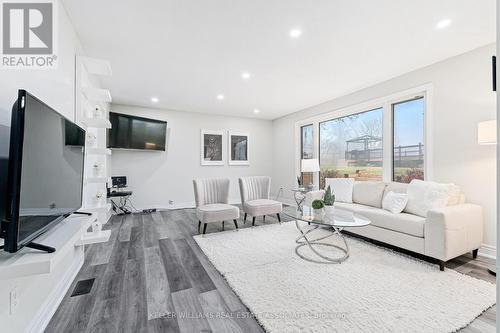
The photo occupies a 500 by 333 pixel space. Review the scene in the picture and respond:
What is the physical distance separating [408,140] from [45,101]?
4.65 meters

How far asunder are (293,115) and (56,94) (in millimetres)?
5218

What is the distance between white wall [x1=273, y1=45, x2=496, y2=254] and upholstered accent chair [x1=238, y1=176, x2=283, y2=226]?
252cm

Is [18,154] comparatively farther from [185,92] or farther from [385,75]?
[385,75]

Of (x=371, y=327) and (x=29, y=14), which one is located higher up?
(x=29, y=14)

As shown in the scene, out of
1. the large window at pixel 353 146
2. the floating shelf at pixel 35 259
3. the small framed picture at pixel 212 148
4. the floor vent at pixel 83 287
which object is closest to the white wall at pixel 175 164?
the small framed picture at pixel 212 148

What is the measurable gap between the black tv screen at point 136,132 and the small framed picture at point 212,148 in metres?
1.08

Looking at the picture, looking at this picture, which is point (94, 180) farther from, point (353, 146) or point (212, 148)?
point (353, 146)

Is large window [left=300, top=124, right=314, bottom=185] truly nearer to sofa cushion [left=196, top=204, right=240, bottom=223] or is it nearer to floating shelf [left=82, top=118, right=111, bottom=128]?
sofa cushion [left=196, top=204, right=240, bottom=223]

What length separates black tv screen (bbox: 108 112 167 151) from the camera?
15.4 feet

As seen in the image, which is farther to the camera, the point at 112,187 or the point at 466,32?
the point at 112,187

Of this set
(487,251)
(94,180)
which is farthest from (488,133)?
(94,180)

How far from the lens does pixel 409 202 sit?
294 centimetres

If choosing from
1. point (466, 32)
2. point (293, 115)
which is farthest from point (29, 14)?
point (293, 115)

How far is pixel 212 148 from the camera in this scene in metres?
6.16
